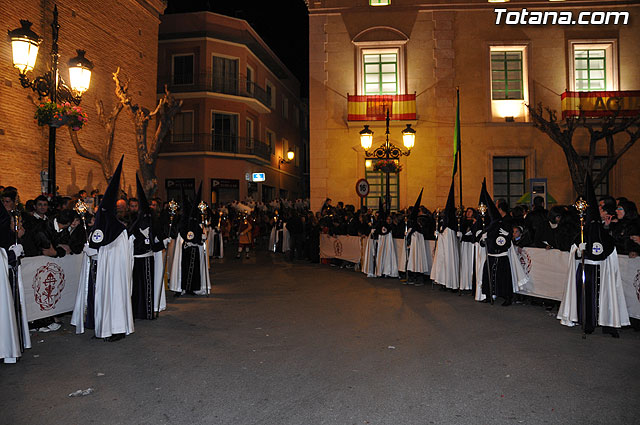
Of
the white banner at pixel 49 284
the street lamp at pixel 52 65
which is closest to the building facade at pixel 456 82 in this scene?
the street lamp at pixel 52 65

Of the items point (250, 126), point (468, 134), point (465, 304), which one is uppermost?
point (250, 126)

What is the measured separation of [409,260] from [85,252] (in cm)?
798

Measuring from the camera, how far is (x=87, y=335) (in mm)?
7426

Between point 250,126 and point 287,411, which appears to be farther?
point 250,126

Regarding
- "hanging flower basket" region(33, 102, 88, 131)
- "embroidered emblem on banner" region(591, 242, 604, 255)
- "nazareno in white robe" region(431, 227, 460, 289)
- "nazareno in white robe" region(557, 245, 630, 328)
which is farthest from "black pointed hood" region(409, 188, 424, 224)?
"hanging flower basket" region(33, 102, 88, 131)

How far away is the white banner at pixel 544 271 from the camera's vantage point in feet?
30.5

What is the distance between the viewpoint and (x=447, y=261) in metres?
11.5

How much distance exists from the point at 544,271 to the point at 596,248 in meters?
2.52

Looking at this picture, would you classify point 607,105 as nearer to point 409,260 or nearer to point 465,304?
point 409,260

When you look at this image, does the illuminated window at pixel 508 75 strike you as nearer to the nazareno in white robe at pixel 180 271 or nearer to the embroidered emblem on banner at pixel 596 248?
the embroidered emblem on banner at pixel 596 248

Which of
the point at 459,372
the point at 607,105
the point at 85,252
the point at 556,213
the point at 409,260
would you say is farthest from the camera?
the point at 607,105

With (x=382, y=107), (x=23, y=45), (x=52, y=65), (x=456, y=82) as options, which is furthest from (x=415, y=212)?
(x=456, y=82)

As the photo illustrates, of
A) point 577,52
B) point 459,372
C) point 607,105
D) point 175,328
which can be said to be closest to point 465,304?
point 459,372

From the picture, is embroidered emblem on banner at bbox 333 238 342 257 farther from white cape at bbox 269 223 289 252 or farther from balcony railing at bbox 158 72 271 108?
balcony railing at bbox 158 72 271 108
